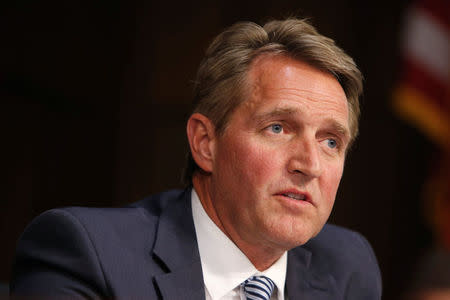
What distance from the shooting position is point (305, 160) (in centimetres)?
176

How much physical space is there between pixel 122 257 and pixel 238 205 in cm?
35

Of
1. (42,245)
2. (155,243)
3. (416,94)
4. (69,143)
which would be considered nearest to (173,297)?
(155,243)

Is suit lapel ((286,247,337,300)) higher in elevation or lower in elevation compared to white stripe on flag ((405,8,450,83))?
lower

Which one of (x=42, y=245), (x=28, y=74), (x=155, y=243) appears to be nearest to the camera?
(x=42, y=245)

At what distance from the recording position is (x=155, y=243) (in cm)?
182

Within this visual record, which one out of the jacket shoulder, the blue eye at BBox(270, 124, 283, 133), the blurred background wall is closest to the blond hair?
the blue eye at BBox(270, 124, 283, 133)

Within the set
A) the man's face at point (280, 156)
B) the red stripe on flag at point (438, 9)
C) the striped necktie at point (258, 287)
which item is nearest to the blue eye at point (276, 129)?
the man's face at point (280, 156)

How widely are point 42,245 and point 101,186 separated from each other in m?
3.02

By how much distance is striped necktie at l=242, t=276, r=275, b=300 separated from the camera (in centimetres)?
184

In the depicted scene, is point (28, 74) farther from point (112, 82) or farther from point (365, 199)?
point (365, 199)

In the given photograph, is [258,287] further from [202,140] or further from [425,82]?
[425,82]

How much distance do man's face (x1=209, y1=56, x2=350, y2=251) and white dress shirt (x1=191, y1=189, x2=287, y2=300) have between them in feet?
0.12

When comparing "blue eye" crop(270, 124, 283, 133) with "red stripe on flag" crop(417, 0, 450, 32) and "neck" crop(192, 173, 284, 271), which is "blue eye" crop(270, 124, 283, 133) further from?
"red stripe on flag" crop(417, 0, 450, 32)

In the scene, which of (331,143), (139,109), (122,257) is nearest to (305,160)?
(331,143)
